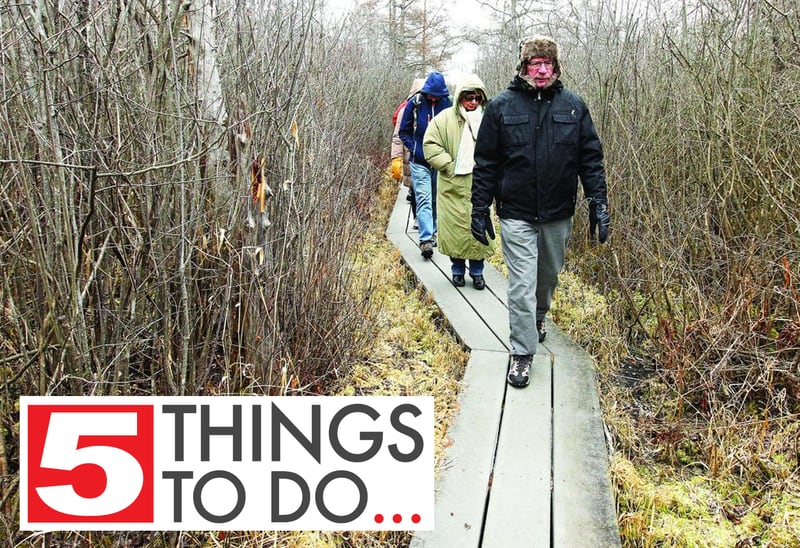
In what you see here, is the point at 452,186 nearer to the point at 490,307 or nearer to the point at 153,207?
the point at 490,307

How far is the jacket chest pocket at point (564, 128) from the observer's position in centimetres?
342

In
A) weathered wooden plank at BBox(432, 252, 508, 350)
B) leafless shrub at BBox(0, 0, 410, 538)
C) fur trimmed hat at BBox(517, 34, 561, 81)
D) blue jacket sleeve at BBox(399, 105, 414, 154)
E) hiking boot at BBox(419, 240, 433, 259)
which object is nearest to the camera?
leafless shrub at BBox(0, 0, 410, 538)

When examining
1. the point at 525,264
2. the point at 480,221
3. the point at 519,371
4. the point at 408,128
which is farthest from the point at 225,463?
the point at 408,128

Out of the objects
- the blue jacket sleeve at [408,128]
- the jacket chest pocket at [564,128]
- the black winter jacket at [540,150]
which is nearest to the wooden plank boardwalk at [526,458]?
the black winter jacket at [540,150]

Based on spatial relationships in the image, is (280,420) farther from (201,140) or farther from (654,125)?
(654,125)

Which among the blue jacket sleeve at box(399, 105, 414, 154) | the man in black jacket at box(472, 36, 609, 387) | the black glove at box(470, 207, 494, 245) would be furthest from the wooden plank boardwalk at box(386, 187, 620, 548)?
the blue jacket sleeve at box(399, 105, 414, 154)

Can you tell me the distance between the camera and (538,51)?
334 centimetres

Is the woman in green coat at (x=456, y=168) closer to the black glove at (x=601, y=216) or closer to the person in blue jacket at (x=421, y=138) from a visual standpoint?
the person in blue jacket at (x=421, y=138)

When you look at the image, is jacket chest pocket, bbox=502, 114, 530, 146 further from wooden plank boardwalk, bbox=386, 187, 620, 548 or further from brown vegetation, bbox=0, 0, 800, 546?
wooden plank boardwalk, bbox=386, 187, 620, 548

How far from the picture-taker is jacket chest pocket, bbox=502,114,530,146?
3.42m

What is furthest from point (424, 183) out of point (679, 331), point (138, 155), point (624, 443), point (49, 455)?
point (49, 455)

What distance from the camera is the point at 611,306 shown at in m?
4.55

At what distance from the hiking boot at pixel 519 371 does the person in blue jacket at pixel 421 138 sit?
2.65 meters

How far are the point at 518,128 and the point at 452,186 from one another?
1.60 meters
